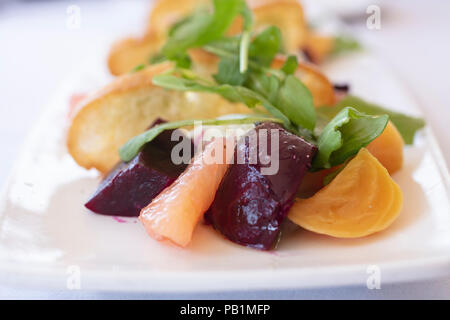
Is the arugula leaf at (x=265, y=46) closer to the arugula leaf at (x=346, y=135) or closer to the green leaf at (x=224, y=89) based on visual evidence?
the green leaf at (x=224, y=89)

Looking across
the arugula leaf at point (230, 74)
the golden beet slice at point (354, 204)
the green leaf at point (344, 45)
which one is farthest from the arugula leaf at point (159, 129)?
the green leaf at point (344, 45)

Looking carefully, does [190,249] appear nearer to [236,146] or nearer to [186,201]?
[186,201]

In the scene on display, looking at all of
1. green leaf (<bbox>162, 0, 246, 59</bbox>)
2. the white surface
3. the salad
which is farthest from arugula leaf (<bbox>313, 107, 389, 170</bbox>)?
green leaf (<bbox>162, 0, 246, 59</bbox>)

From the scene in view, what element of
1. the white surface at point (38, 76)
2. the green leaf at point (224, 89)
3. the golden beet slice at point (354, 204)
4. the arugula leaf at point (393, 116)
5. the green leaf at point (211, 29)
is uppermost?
the green leaf at point (211, 29)

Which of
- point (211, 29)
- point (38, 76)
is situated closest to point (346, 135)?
point (211, 29)

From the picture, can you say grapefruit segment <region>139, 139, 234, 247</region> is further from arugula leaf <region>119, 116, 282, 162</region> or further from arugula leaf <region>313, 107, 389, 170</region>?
arugula leaf <region>313, 107, 389, 170</region>

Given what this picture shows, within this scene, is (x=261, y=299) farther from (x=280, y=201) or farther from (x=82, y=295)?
(x=82, y=295)
